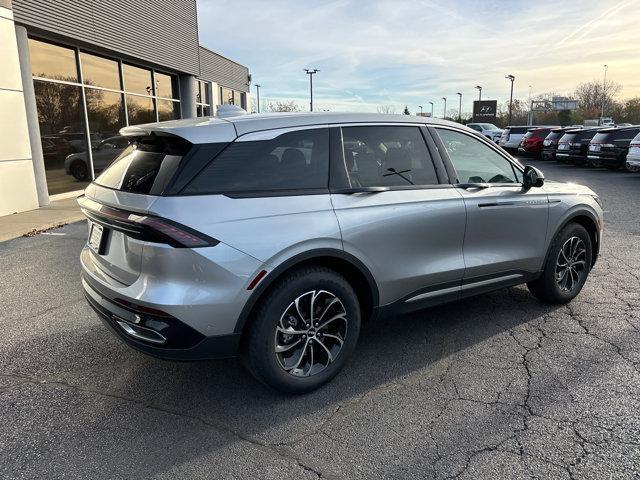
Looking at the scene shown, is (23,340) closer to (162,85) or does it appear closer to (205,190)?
(205,190)

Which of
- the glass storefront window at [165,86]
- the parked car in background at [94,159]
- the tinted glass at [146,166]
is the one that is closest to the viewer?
the tinted glass at [146,166]

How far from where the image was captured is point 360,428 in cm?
278

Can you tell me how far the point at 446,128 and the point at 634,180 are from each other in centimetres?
1377

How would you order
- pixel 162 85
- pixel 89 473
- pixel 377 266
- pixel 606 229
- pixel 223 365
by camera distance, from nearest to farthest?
pixel 89 473, pixel 377 266, pixel 223 365, pixel 606 229, pixel 162 85

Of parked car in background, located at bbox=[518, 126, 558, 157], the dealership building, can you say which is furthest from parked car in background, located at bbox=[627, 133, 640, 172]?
the dealership building

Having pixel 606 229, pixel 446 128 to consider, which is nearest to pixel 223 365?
pixel 446 128

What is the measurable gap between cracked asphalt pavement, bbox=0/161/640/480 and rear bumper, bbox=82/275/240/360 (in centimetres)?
44

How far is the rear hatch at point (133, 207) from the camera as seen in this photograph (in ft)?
8.58

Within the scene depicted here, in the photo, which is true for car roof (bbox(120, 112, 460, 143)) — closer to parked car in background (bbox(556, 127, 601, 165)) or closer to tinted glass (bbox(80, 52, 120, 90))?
tinted glass (bbox(80, 52, 120, 90))

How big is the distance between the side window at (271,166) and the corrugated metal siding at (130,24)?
9486 millimetres

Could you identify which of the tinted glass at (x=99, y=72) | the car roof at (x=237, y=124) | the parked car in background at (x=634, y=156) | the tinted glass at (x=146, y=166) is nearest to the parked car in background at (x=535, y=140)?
the parked car in background at (x=634, y=156)

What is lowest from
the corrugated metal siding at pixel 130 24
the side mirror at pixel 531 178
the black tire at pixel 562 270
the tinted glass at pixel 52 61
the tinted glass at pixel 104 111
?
the black tire at pixel 562 270

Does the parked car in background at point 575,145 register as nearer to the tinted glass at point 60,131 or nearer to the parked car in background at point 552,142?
the parked car in background at point 552,142

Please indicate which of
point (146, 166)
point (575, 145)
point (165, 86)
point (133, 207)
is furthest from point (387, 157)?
point (575, 145)
